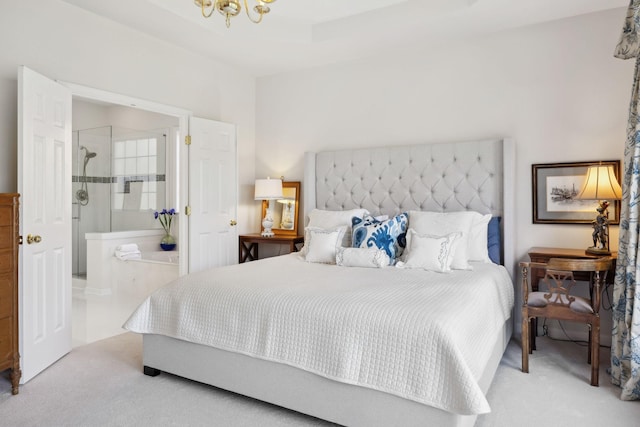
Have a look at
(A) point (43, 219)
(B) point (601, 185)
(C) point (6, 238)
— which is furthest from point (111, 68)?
(B) point (601, 185)

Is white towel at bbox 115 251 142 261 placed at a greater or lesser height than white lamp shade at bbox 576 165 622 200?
lesser

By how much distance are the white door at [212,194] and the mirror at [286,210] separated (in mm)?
490

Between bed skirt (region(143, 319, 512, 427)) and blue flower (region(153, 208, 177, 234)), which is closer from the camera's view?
bed skirt (region(143, 319, 512, 427))

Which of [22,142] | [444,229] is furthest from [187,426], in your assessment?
[444,229]

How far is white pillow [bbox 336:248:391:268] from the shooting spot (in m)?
3.26

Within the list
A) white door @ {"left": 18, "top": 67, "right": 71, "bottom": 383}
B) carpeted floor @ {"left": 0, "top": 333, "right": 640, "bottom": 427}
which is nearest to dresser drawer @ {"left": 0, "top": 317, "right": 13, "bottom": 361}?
white door @ {"left": 18, "top": 67, "right": 71, "bottom": 383}

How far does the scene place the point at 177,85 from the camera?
4258mm

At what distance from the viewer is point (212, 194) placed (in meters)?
4.54

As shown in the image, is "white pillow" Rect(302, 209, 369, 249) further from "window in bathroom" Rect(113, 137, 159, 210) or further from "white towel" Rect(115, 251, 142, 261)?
"window in bathroom" Rect(113, 137, 159, 210)

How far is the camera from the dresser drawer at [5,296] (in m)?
2.54

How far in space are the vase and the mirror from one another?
1881mm

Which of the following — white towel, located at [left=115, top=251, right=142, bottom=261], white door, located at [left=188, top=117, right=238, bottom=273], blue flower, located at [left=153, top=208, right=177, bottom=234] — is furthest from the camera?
blue flower, located at [left=153, top=208, right=177, bottom=234]

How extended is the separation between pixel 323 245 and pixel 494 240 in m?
1.43

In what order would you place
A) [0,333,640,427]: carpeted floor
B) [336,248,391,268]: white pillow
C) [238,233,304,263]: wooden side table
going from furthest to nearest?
[238,233,304,263]: wooden side table → [336,248,391,268]: white pillow → [0,333,640,427]: carpeted floor
